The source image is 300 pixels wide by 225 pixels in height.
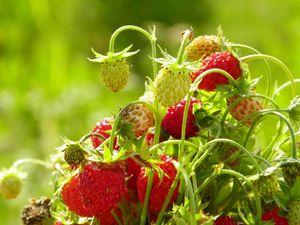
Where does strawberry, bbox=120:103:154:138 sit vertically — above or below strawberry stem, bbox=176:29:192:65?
below

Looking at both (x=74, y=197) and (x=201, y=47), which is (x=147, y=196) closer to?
(x=74, y=197)

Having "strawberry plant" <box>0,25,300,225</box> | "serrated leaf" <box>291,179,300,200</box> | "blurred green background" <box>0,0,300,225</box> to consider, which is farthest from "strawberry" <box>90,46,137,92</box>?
"blurred green background" <box>0,0,300,225</box>

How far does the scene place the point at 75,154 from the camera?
874 millimetres

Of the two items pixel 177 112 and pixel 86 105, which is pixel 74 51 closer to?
pixel 86 105

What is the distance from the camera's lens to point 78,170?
0.90 metres

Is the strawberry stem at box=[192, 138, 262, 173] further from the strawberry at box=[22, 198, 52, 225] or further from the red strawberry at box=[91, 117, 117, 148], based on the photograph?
the strawberry at box=[22, 198, 52, 225]

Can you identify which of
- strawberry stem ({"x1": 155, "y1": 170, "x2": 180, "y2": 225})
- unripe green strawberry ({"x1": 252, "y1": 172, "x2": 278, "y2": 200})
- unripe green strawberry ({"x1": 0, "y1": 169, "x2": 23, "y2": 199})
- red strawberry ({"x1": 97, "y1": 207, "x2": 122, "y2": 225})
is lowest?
unripe green strawberry ({"x1": 252, "y1": 172, "x2": 278, "y2": 200})

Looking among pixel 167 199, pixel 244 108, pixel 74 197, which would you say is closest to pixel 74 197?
pixel 74 197

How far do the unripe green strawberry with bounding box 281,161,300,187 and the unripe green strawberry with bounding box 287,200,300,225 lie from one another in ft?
0.06

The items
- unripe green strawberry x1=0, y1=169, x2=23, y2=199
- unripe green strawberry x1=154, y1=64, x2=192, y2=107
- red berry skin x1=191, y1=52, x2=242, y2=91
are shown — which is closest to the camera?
unripe green strawberry x1=154, y1=64, x2=192, y2=107

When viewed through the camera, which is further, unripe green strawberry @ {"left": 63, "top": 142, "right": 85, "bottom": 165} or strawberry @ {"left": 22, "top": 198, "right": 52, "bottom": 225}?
strawberry @ {"left": 22, "top": 198, "right": 52, "bottom": 225}

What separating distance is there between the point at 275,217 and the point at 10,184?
1.26 ft

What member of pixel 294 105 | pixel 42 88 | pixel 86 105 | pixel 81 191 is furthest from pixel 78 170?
pixel 42 88

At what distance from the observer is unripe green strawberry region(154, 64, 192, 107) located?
2.79 feet
